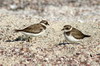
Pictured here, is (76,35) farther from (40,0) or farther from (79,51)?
(40,0)

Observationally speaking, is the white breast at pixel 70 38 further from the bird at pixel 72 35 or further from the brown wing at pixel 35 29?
the brown wing at pixel 35 29

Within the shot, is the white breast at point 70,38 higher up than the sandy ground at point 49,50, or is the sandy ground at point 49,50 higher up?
the white breast at point 70,38

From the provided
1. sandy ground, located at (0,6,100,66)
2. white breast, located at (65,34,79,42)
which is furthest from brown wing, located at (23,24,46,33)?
white breast, located at (65,34,79,42)

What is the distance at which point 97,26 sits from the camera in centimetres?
1576

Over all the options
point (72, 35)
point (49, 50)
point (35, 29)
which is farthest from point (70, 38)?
point (35, 29)

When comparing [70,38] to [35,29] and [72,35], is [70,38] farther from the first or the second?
[35,29]

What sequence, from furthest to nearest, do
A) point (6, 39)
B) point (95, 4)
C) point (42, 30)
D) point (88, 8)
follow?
point (95, 4), point (88, 8), point (6, 39), point (42, 30)

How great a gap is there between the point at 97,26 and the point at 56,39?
3164mm

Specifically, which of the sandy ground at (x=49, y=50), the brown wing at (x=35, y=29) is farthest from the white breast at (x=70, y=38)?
the brown wing at (x=35, y=29)

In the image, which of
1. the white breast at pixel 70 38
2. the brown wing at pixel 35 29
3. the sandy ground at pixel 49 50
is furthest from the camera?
the brown wing at pixel 35 29

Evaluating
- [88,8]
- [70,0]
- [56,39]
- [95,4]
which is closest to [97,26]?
[56,39]

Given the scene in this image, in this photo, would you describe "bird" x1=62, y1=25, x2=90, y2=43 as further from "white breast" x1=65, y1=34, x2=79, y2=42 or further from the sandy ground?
the sandy ground

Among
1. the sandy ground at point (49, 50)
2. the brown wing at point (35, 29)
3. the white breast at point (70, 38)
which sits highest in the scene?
the white breast at point (70, 38)

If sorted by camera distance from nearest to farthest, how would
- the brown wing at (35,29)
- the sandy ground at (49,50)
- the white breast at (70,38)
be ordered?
the sandy ground at (49,50)
the white breast at (70,38)
the brown wing at (35,29)
